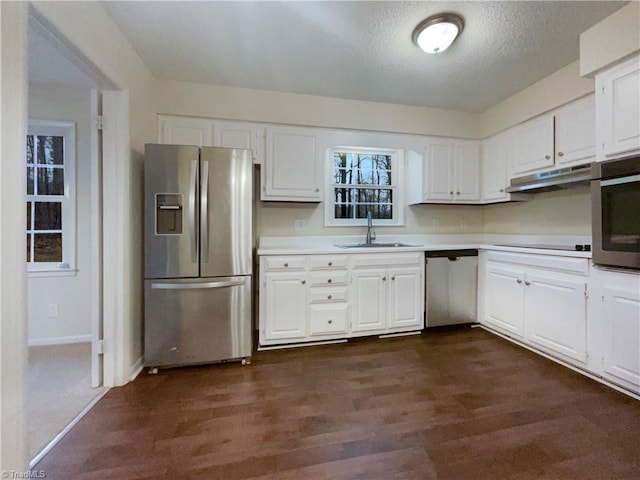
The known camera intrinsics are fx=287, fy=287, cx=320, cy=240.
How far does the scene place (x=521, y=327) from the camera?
263 cm

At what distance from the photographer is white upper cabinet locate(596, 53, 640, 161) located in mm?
1806

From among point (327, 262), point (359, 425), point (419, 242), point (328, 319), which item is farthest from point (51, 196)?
point (419, 242)

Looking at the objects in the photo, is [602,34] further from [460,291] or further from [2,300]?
[2,300]

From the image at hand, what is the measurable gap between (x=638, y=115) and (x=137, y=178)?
3436 millimetres

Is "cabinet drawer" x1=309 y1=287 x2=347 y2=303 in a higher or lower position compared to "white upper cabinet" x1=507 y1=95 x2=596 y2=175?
lower

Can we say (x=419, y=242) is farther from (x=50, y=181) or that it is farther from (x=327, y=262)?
(x=50, y=181)


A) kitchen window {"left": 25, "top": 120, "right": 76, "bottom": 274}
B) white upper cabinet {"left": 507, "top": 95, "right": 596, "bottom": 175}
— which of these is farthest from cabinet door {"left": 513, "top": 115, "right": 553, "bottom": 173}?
kitchen window {"left": 25, "top": 120, "right": 76, "bottom": 274}

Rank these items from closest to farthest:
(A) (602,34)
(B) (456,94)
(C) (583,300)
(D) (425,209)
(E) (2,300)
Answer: (E) (2,300)
(A) (602,34)
(C) (583,300)
(B) (456,94)
(D) (425,209)

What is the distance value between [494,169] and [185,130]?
331 cm

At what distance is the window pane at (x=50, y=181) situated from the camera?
2756mm

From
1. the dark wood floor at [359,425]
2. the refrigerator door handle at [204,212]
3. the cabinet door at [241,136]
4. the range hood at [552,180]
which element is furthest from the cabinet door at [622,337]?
the cabinet door at [241,136]

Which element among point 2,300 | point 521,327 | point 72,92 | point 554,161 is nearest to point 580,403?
point 521,327

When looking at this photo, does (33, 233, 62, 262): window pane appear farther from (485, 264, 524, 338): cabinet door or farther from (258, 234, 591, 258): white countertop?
(485, 264, 524, 338): cabinet door

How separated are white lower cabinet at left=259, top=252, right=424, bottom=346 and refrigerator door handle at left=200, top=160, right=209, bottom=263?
1.70 feet
